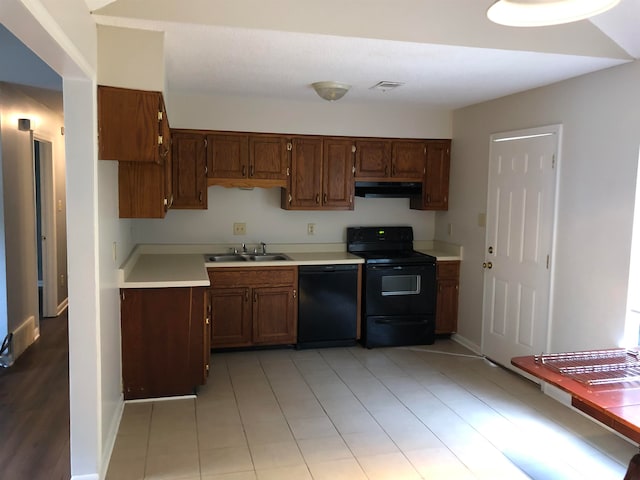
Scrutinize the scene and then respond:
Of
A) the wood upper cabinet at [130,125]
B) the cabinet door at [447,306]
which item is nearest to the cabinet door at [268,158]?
the wood upper cabinet at [130,125]

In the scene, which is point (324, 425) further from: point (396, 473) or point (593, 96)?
point (593, 96)

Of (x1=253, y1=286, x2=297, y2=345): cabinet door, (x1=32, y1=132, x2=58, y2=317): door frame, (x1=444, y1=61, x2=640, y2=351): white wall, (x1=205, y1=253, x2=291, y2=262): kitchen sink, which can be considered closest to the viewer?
(x1=444, y1=61, x2=640, y2=351): white wall

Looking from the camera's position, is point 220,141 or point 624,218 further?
point 220,141

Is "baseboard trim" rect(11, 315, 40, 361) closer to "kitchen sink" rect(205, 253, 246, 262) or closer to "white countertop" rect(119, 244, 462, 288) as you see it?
"white countertop" rect(119, 244, 462, 288)

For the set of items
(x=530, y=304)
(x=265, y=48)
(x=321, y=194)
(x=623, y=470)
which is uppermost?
(x=265, y=48)

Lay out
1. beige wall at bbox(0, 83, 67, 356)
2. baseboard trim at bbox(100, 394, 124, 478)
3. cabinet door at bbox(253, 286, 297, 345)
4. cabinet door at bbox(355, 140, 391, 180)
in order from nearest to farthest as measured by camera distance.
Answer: baseboard trim at bbox(100, 394, 124, 478) → beige wall at bbox(0, 83, 67, 356) → cabinet door at bbox(253, 286, 297, 345) → cabinet door at bbox(355, 140, 391, 180)

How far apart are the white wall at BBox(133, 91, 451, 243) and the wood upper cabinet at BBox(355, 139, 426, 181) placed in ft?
0.33

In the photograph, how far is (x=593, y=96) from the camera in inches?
137

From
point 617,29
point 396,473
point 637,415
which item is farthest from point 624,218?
point 396,473

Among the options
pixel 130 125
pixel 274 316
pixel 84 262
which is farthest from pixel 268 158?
pixel 84 262

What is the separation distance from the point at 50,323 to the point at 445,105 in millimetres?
4614

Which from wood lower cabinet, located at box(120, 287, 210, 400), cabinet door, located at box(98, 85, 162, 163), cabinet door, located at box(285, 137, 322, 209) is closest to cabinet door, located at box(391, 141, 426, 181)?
cabinet door, located at box(285, 137, 322, 209)

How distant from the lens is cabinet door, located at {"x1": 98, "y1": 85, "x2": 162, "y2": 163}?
2.68 m

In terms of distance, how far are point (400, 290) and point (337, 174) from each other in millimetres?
1247
